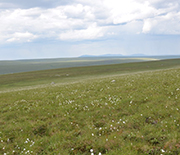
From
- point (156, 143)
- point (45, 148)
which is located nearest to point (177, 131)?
point (156, 143)

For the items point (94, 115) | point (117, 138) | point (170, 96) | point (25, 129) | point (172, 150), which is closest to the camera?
point (172, 150)

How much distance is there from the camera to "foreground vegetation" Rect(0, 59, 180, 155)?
8.21 meters

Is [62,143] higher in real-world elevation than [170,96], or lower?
lower

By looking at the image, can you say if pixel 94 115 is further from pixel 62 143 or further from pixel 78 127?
pixel 62 143

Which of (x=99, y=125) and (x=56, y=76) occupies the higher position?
(x=99, y=125)

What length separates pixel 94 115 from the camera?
12.3 m

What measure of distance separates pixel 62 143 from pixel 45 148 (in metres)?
0.92

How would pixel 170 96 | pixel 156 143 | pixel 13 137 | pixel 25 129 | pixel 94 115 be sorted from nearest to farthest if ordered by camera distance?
pixel 156 143
pixel 13 137
pixel 25 129
pixel 94 115
pixel 170 96

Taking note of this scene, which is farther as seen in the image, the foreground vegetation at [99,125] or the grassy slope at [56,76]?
the grassy slope at [56,76]

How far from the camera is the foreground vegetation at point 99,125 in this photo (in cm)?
821

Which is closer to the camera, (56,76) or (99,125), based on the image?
(99,125)

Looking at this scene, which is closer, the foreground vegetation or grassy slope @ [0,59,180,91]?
the foreground vegetation

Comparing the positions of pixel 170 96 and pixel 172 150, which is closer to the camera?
pixel 172 150

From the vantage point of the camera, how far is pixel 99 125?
10.8 metres
